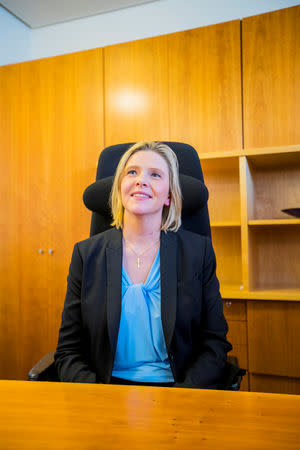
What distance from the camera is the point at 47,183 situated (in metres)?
2.60

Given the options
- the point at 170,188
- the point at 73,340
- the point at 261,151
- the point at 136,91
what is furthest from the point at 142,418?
the point at 136,91

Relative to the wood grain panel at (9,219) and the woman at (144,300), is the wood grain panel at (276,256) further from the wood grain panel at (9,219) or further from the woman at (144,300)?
the wood grain panel at (9,219)

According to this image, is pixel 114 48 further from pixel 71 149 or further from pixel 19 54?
pixel 19 54

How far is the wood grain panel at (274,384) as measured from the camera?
190 centimetres

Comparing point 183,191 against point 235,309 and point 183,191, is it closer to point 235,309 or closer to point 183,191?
point 183,191

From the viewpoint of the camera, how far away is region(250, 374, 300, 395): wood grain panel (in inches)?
74.6

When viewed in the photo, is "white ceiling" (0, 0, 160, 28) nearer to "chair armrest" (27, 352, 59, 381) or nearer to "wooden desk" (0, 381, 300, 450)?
"chair armrest" (27, 352, 59, 381)

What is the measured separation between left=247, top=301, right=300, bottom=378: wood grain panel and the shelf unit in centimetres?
9

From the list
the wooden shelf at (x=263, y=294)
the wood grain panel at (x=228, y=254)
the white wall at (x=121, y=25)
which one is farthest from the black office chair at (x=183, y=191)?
the white wall at (x=121, y=25)

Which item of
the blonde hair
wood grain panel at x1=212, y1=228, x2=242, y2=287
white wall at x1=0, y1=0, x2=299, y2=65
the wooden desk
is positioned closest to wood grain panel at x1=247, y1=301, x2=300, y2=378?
wood grain panel at x1=212, y1=228, x2=242, y2=287

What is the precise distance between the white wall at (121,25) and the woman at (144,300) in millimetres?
2054

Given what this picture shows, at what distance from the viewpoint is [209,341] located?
3.71 ft

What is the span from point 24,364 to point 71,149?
1619 mm

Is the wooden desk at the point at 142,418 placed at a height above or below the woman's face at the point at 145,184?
below
